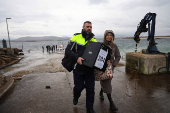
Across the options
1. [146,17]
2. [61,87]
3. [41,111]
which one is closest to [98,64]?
[41,111]

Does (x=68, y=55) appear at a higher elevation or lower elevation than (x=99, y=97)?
higher

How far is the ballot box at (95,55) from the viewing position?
254 cm

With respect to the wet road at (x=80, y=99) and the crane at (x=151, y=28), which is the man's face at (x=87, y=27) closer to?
the wet road at (x=80, y=99)

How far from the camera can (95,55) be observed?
8.41 feet

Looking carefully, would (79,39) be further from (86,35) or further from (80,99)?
(80,99)

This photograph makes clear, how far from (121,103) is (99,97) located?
653 millimetres

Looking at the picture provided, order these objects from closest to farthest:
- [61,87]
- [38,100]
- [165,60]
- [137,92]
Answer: [38,100] < [137,92] < [61,87] < [165,60]

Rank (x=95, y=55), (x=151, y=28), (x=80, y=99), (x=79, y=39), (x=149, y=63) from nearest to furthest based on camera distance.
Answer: (x=95, y=55), (x=79, y=39), (x=80, y=99), (x=149, y=63), (x=151, y=28)

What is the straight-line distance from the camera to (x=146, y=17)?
6773 mm

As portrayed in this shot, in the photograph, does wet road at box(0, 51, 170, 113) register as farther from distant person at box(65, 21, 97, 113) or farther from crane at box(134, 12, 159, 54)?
crane at box(134, 12, 159, 54)

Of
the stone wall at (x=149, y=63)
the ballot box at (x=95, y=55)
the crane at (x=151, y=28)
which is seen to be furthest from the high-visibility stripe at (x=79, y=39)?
the crane at (x=151, y=28)

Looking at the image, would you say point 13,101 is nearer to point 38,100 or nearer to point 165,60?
point 38,100

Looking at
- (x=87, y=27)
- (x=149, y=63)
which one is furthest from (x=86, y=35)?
(x=149, y=63)

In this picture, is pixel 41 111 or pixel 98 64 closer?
pixel 98 64
